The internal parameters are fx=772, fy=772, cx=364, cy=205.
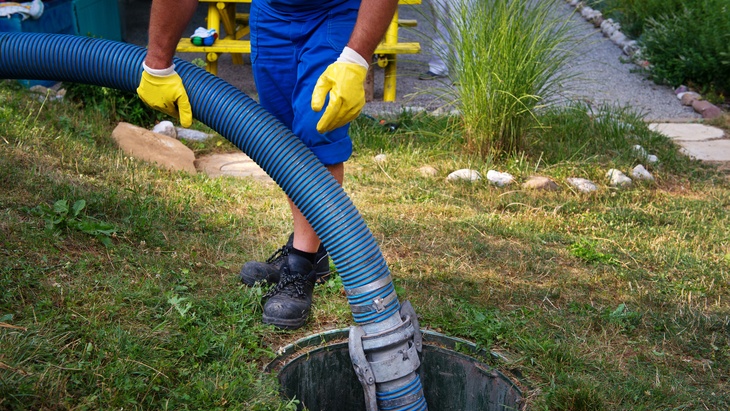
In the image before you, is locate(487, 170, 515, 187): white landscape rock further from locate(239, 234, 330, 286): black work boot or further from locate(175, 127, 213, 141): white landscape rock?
locate(175, 127, 213, 141): white landscape rock

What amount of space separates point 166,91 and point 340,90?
0.54m

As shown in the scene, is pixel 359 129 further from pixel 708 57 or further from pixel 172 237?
pixel 708 57

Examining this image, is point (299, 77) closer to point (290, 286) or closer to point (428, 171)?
point (290, 286)

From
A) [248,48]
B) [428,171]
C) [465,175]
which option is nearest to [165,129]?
[248,48]

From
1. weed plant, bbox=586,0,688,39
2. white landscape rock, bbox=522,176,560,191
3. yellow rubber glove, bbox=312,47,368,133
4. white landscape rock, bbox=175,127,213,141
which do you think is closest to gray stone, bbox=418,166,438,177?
white landscape rock, bbox=522,176,560,191

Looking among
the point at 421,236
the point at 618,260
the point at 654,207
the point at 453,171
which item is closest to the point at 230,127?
the point at 421,236

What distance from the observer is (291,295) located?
2.60 m

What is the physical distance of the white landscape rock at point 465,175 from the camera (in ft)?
13.9

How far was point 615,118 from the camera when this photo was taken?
5.09m

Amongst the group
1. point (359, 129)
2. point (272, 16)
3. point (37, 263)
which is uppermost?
point (272, 16)

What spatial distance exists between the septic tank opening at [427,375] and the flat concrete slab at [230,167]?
6.20ft

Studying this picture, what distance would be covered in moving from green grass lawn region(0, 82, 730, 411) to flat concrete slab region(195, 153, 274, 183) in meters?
0.34

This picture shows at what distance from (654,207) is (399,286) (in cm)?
179

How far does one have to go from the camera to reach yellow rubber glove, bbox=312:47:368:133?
217cm
